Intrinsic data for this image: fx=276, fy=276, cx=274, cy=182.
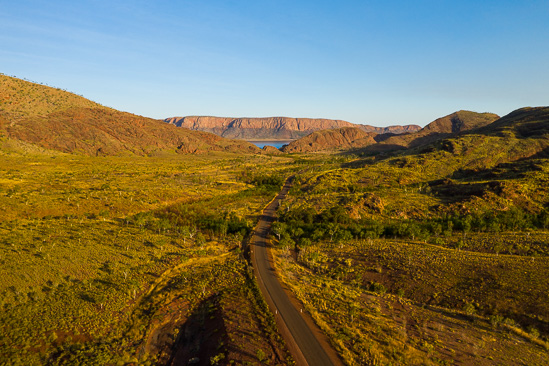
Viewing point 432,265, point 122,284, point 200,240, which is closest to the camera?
point 122,284

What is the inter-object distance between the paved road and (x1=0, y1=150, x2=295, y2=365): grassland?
5.21 ft

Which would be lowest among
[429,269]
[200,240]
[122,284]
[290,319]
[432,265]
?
[122,284]

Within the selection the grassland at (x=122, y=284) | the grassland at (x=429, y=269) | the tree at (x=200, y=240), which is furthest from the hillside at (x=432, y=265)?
the tree at (x=200, y=240)

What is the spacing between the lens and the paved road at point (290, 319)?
2714 centimetres

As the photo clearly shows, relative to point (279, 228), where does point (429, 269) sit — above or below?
below

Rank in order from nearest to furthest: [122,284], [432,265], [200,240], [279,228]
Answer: [122,284], [432,265], [200,240], [279,228]

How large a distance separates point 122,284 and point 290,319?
25953mm

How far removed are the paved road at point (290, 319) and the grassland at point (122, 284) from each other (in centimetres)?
159

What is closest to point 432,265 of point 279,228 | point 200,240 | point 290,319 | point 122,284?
point 290,319

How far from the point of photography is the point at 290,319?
33094 mm

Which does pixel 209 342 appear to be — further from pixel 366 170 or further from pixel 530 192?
pixel 366 170

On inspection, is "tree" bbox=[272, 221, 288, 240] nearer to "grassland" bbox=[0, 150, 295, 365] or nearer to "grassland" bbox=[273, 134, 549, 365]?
"grassland" bbox=[273, 134, 549, 365]

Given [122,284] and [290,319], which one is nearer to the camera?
[290,319]

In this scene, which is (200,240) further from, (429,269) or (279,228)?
(429,269)
